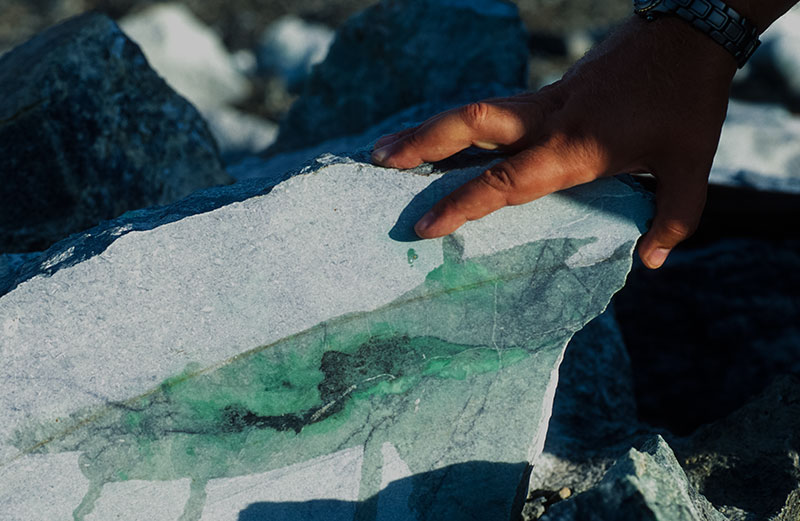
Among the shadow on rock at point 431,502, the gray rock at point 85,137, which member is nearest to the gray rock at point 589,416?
the shadow on rock at point 431,502

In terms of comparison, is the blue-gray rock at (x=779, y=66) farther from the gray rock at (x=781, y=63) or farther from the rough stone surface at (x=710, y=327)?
the rough stone surface at (x=710, y=327)

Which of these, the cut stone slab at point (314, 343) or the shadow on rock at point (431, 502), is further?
the shadow on rock at point (431, 502)

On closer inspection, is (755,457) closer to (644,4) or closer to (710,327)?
(710,327)

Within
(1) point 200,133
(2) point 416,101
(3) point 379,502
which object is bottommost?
(3) point 379,502

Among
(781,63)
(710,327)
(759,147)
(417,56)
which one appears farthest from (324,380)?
(781,63)

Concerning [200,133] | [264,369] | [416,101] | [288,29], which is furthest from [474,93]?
[288,29]

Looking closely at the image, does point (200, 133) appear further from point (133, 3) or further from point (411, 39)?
point (133, 3)
